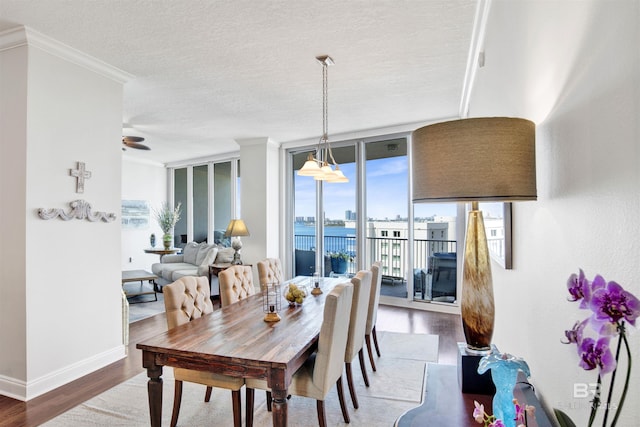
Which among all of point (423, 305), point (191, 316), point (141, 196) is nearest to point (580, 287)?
point (191, 316)

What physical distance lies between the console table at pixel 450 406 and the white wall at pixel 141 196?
26.2ft

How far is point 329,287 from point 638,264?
2920 mm

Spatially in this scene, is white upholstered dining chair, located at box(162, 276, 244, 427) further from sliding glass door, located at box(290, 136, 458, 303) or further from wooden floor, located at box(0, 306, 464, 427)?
sliding glass door, located at box(290, 136, 458, 303)

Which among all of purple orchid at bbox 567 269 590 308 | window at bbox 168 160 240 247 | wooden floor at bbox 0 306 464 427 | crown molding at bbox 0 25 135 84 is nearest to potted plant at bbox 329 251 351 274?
wooden floor at bbox 0 306 464 427

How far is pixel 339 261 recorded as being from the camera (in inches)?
242

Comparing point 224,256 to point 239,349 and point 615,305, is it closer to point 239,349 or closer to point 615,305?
point 239,349

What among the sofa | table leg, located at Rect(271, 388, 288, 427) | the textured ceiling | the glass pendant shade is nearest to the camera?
table leg, located at Rect(271, 388, 288, 427)

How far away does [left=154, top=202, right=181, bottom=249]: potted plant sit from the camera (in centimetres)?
760

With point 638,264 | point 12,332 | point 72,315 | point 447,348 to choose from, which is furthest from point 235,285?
point 638,264

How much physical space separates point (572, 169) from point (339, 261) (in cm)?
533

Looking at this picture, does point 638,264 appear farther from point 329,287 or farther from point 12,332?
point 12,332

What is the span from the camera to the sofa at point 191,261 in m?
5.98

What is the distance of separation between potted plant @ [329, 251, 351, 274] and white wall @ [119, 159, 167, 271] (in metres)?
4.76

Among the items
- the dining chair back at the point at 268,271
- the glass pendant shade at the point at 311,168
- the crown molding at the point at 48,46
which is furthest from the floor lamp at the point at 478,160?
the crown molding at the point at 48,46
